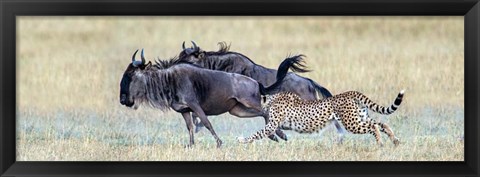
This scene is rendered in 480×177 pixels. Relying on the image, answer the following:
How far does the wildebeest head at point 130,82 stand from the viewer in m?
8.95

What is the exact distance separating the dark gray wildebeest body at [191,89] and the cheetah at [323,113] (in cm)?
14

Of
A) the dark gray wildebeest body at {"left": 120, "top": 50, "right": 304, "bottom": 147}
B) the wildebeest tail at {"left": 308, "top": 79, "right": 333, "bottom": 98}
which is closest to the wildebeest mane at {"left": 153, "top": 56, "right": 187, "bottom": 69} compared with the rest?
the dark gray wildebeest body at {"left": 120, "top": 50, "right": 304, "bottom": 147}

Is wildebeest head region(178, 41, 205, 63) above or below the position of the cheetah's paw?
above

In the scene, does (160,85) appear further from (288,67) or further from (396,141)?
(396,141)

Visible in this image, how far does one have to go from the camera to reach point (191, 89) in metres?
9.23

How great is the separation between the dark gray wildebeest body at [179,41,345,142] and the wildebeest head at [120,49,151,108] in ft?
1.83

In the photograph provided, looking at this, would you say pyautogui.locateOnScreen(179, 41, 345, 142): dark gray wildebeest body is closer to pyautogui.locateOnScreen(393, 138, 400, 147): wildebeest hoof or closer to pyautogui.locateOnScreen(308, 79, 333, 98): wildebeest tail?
pyautogui.locateOnScreen(308, 79, 333, 98): wildebeest tail

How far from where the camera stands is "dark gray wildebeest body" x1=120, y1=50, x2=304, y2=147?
900 centimetres

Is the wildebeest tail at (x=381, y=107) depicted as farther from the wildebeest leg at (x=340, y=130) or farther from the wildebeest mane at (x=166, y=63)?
the wildebeest mane at (x=166, y=63)

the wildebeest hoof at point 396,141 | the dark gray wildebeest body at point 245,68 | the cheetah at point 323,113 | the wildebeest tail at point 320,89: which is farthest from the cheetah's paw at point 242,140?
the wildebeest hoof at point 396,141
